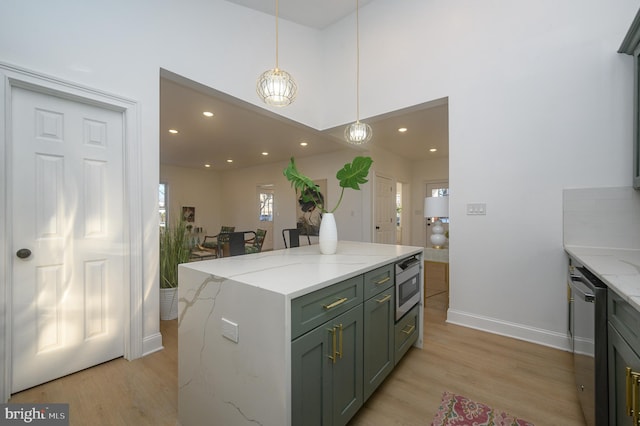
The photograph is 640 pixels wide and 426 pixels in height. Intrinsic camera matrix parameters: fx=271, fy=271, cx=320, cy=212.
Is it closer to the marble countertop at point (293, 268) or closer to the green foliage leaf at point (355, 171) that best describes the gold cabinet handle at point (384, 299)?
the marble countertop at point (293, 268)

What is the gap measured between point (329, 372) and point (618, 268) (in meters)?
1.58

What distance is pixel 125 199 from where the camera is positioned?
213 cm

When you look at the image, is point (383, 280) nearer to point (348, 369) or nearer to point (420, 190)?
point (348, 369)

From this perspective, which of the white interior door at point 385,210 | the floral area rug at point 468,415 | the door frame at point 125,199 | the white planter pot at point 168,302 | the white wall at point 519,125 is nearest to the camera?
the floral area rug at point 468,415

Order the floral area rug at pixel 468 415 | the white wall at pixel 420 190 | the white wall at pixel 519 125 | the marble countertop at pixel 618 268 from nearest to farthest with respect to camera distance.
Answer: the marble countertop at pixel 618 268 → the floral area rug at pixel 468 415 → the white wall at pixel 519 125 → the white wall at pixel 420 190

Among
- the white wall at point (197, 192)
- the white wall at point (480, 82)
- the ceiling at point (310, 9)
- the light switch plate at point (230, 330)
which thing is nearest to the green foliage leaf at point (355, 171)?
the light switch plate at point (230, 330)

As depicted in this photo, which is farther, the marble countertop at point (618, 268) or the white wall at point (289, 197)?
the white wall at point (289, 197)

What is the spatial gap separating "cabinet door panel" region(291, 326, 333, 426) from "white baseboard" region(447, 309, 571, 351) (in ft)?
6.91

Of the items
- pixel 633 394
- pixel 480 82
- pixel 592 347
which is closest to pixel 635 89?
pixel 480 82

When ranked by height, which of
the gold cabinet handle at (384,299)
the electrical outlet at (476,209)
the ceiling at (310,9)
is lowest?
the gold cabinet handle at (384,299)

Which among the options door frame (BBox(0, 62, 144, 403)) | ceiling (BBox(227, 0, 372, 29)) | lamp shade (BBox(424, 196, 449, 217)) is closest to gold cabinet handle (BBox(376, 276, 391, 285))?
lamp shade (BBox(424, 196, 449, 217))

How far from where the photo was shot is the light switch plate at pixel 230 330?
1.16 m

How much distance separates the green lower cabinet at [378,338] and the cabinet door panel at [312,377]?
0.36 meters

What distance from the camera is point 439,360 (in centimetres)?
213
